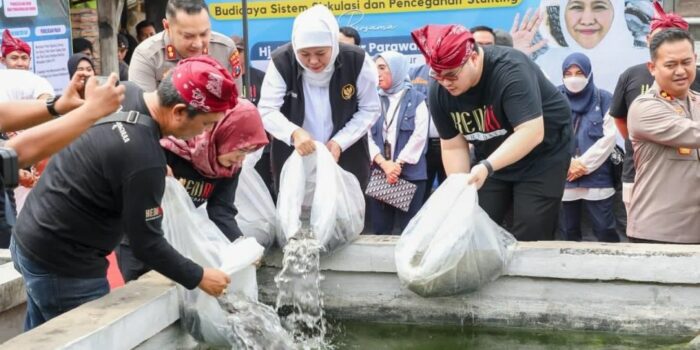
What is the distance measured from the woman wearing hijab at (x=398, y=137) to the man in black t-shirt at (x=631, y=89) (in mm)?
→ 1609

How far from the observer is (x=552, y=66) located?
24.2 feet

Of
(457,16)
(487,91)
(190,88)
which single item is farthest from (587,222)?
(190,88)

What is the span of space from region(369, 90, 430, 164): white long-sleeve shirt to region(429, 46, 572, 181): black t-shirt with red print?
190cm

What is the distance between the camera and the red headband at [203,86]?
3.24m

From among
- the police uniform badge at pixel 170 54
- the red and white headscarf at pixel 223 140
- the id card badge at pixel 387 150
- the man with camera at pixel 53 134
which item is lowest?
the id card badge at pixel 387 150

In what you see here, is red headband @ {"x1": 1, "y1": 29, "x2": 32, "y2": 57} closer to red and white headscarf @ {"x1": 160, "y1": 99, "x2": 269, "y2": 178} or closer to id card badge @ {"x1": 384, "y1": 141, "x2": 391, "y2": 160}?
id card badge @ {"x1": 384, "y1": 141, "x2": 391, "y2": 160}

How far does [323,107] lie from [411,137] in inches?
68.6

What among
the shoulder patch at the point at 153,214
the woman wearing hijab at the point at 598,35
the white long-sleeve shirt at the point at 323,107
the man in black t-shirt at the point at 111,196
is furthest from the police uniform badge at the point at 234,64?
the woman wearing hijab at the point at 598,35

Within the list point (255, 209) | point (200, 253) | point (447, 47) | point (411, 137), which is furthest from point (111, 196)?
point (411, 137)

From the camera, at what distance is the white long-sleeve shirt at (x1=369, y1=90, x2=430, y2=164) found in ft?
22.4

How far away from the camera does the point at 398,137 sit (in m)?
6.95

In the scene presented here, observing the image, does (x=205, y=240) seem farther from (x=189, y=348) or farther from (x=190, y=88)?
(x=190, y=88)

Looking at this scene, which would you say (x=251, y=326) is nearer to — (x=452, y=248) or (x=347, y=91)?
(x=452, y=248)

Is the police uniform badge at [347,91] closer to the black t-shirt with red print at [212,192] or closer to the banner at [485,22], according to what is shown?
the black t-shirt with red print at [212,192]
